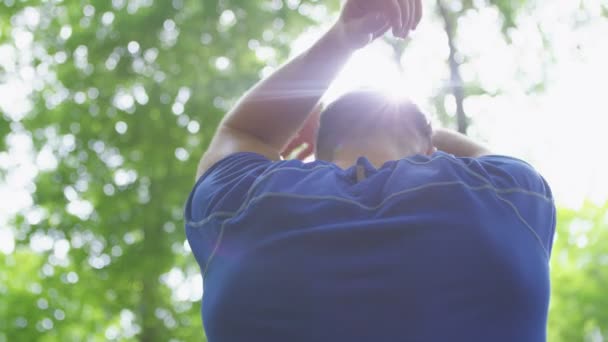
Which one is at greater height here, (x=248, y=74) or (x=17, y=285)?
(x=248, y=74)

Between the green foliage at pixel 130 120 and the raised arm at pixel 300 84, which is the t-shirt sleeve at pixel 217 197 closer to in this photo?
the raised arm at pixel 300 84

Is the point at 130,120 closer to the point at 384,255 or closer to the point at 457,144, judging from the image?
the point at 457,144

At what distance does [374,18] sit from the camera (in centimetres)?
152

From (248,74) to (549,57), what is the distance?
3.68m

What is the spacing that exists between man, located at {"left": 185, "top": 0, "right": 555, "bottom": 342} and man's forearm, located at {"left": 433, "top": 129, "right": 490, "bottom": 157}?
0.50 metres

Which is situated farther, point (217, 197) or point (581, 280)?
point (581, 280)

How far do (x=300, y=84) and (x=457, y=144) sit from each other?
59 cm

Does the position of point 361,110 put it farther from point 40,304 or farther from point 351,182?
point 40,304

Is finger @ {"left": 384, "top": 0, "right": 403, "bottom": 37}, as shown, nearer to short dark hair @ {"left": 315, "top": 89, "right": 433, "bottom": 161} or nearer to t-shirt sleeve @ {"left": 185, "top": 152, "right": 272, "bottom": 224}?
short dark hair @ {"left": 315, "top": 89, "right": 433, "bottom": 161}

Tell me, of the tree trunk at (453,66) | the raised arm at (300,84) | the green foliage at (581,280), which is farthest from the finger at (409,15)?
the green foliage at (581,280)

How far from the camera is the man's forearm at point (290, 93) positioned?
62.9 inches

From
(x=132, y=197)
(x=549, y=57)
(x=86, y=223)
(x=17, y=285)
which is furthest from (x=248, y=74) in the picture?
(x=17, y=285)

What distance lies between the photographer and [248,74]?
873 centimetres

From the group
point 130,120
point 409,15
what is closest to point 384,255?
point 409,15
